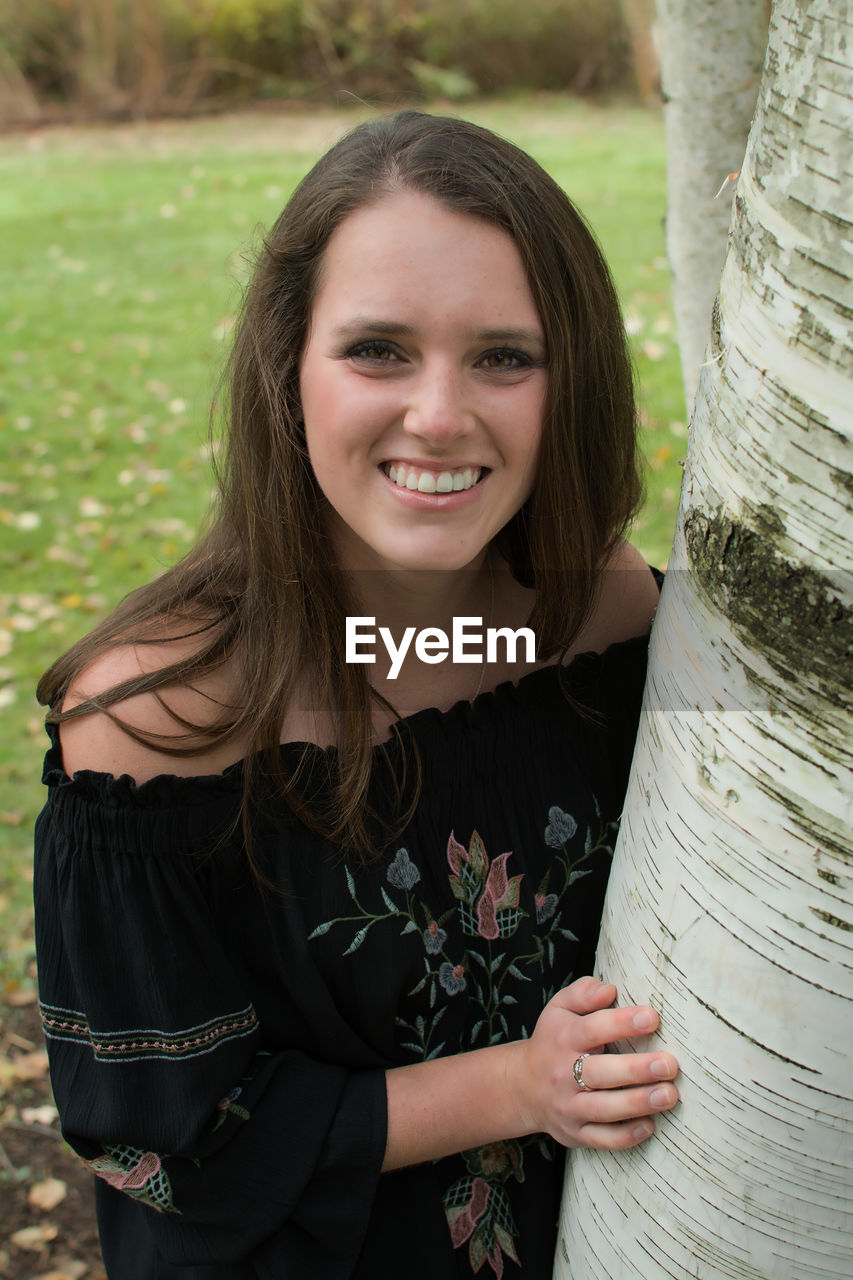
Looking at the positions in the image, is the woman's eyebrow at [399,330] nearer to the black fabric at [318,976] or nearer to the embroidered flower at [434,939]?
the black fabric at [318,976]

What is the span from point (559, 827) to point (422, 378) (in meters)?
0.70

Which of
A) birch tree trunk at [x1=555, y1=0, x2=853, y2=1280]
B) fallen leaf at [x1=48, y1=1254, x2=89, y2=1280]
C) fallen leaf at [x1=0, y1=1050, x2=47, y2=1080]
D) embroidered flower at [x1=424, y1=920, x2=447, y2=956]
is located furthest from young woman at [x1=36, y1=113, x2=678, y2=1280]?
fallen leaf at [x1=0, y1=1050, x2=47, y2=1080]

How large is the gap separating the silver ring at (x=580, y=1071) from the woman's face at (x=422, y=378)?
642 millimetres

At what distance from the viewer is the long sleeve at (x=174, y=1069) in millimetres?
1549

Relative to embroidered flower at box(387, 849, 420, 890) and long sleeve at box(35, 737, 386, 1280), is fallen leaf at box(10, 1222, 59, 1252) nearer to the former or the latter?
long sleeve at box(35, 737, 386, 1280)

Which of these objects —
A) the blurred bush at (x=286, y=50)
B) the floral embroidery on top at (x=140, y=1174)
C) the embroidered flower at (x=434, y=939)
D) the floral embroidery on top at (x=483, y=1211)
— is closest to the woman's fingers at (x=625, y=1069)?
the embroidered flower at (x=434, y=939)

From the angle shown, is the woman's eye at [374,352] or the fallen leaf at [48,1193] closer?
the woman's eye at [374,352]

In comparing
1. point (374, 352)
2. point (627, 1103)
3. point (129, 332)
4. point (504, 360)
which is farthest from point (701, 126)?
point (129, 332)

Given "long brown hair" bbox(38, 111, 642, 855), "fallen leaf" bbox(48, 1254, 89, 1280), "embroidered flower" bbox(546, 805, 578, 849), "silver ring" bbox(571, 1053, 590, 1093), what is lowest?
"fallen leaf" bbox(48, 1254, 89, 1280)

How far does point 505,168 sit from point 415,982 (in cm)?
112

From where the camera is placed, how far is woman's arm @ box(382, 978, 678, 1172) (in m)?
1.20

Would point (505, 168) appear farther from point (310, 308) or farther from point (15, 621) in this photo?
point (15, 621)

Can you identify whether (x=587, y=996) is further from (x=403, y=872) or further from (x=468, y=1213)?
(x=468, y=1213)

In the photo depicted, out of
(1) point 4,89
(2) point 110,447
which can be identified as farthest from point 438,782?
(1) point 4,89
